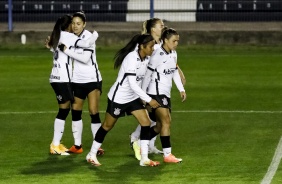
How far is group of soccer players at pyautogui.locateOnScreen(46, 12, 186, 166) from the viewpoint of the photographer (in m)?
13.6

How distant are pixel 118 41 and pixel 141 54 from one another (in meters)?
15.7

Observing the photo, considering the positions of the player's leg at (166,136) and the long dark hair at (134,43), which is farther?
the player's leg at (166,136)

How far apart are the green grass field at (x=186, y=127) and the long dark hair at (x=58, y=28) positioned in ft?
5.38

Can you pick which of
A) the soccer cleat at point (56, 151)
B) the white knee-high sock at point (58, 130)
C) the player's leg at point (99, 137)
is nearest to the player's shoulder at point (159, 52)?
the player's leg at point (99, 137)

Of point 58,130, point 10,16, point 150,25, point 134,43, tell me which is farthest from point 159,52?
point 10,16

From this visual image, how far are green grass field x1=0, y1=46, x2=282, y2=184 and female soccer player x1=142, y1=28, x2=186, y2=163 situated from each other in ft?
1.30

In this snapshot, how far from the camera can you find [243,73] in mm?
24078

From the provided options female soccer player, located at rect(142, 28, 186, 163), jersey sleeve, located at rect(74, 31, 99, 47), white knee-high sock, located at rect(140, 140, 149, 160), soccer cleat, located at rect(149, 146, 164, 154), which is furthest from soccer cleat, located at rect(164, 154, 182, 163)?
jersey sleeve, located at rect(74, 31, 99, 47)

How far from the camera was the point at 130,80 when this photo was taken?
1338cm

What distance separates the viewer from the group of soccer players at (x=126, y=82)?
44.5 feet

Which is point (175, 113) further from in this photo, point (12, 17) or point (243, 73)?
point (12, 17)

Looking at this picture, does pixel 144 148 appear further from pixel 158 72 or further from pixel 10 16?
pixel 10 16

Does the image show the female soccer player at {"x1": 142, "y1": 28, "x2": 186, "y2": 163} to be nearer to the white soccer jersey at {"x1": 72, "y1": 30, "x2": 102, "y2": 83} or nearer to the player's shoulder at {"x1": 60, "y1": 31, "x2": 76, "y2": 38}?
the white soccer jersey at {"x1": 72, "y1": 30, "x2": 102, "y2": 83}

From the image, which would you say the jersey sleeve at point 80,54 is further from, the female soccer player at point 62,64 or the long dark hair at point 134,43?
the long dark hair at point 134,43
